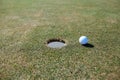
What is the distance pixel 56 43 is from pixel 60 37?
0.54 m

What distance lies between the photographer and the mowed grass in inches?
220

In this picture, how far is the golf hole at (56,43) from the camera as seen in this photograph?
281 inches

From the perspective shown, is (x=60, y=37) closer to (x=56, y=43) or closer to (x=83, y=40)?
(x=56, y=43)

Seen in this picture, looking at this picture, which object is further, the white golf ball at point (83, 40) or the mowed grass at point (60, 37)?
the white golf ball at point (83, 40)

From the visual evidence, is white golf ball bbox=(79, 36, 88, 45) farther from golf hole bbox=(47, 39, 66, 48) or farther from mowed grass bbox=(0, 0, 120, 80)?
golf hole bbox=(47, 39, 66, 48)

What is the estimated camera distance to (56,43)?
7.43m

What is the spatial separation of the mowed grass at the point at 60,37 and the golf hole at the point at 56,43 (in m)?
0.22

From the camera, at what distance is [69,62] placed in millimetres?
6086

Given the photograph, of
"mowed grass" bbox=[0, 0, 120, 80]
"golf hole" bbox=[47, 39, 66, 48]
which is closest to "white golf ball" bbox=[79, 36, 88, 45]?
"mowed grass" bbox=[0, 0, 120, 80]

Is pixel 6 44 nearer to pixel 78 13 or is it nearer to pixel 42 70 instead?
pixel 42 70

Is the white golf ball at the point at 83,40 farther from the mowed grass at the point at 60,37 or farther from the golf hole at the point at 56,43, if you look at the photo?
the golf hole at the point at 56,43

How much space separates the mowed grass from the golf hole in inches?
8.6

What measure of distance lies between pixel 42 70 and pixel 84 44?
7.72 feet

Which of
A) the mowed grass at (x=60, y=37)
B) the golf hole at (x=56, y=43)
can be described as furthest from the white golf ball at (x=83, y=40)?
the golf hole at (x=56, y=43)
